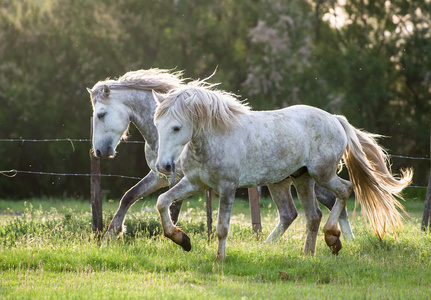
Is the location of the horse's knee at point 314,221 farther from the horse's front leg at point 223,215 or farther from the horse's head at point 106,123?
the horse's head at point 106,123

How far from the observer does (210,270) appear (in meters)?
6.66

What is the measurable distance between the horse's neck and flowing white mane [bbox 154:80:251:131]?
127 centimetres

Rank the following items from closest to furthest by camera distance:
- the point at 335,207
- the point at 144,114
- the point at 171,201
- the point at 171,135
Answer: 1. the point at 171,135
2. the point at 171,201
3. the point at 335,207
4. the point at 144,114

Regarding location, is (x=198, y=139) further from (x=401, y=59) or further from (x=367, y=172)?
(x=401, y=59)

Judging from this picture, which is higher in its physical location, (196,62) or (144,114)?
(196,62)

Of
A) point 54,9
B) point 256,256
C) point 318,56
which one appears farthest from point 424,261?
point 54,9

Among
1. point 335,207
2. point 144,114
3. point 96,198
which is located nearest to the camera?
point 335,207

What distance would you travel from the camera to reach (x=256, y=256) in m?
7.11

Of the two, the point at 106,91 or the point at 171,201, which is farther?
the point at 106,91

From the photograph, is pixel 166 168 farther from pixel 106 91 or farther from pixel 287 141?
pixel 106 91

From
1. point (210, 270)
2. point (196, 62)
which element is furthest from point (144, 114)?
point (196, 62)

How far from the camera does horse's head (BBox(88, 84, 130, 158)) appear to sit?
7.88 meters

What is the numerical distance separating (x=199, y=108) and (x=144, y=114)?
167 cm

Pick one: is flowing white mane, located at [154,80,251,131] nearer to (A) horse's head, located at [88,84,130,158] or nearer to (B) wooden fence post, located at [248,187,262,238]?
(A) horse's head, located at [88,84,130,158]
